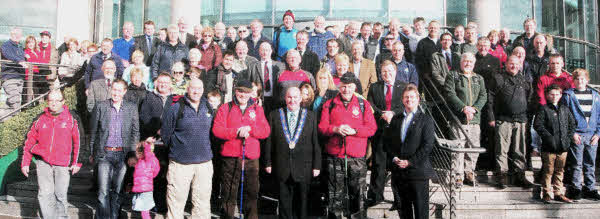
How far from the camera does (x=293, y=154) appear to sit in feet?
19.7

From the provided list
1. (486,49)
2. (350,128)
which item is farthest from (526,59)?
(350,128)

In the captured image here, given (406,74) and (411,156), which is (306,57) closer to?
(406,74)

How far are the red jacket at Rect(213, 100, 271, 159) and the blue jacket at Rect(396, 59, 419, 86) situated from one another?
2.71 m

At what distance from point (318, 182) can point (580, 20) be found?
1386cm

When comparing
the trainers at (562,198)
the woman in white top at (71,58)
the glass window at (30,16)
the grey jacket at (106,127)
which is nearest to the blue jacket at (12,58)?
the woman in white top at (71,58)

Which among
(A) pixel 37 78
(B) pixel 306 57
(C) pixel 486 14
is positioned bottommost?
(A) pixel 37 78

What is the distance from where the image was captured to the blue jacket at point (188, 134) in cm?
598

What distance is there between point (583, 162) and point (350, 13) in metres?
8.02

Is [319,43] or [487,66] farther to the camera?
[319,43]

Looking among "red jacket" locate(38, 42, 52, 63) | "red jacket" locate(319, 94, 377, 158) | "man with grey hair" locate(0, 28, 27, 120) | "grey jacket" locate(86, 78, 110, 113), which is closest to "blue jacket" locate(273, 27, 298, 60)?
"grey jacket" locate(86, 78, 110, 113)

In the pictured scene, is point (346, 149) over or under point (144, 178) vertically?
over

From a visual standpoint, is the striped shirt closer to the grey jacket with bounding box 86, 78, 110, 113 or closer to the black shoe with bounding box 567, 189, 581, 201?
the black shoe with bounding box 567, 189, 581, 201

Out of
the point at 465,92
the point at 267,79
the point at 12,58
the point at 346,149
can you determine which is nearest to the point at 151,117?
the point at 267,79

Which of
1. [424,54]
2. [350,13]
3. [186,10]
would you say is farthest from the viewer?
[350,13]
